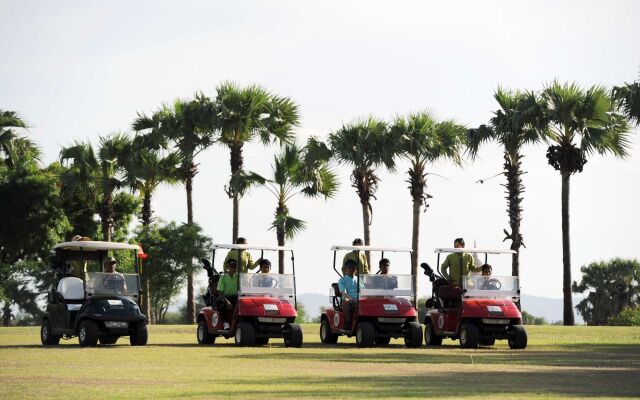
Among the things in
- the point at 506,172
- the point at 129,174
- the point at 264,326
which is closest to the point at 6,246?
the point at 129,174

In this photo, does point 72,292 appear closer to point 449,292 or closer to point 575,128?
point 449,292

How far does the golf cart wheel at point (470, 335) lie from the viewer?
28.0m

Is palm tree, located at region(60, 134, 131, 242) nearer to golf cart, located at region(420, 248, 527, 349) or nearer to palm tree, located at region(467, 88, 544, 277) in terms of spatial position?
palm tree, located at region(467, 88, 544, 277)

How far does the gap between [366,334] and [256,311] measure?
2.29m

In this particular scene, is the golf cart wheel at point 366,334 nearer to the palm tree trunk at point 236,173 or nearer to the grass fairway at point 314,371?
the grass fairway at point 314,371

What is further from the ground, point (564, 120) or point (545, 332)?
point (564, 120)

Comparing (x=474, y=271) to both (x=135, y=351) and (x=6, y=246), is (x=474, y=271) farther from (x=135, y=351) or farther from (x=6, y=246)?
(x=6, y=246)

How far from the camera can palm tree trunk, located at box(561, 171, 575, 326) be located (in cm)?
4819

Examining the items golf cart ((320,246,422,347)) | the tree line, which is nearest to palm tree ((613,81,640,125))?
the tree line

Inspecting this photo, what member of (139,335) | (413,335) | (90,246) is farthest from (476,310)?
(90,246)

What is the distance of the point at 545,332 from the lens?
128 feet

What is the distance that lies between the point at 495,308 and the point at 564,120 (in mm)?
21476

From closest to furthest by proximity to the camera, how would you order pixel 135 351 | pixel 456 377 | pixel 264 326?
pixel 456 377 → pixel 135 351 → pixel 264 326

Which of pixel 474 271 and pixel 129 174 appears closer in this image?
pixel 474 271
